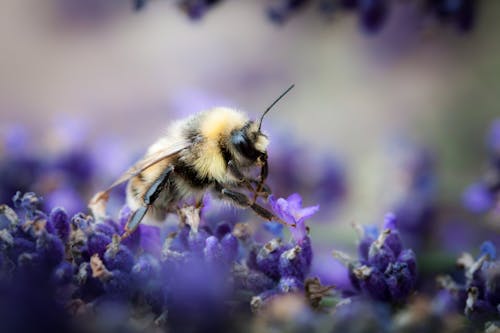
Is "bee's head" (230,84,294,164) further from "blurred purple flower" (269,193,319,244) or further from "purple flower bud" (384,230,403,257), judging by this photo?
"purple flower bud" (384,230,403,257)

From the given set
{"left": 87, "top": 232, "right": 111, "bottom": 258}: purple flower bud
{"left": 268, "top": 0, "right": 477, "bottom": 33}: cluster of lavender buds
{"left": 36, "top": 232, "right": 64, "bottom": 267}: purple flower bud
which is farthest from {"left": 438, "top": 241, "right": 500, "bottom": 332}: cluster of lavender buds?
{"left": 268, "top": 0, "right": 477, "bottom": 33}: cluster of lavender buds

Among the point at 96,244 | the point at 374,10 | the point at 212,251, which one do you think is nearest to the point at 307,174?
the point at 374,10

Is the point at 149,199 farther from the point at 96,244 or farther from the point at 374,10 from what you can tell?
the point at 374,10

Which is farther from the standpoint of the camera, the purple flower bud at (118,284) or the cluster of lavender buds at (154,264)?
the purple flower bud at (118,284)

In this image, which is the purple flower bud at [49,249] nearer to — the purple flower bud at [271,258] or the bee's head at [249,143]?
the purple flower bud at [271,258]

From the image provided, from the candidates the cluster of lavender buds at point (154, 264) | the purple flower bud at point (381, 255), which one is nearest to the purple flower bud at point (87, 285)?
the cluster of lavender buds at point (154, 264)

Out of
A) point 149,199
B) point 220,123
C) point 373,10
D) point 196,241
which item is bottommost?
point 196,241
